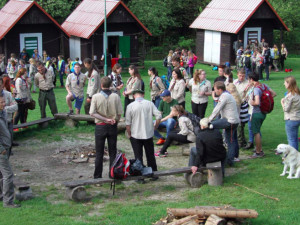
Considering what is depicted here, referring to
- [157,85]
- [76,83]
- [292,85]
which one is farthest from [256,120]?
[76,83]

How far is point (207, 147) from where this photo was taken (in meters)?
9.47

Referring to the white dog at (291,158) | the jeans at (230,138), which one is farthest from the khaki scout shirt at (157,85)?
the white dog at (291,158)

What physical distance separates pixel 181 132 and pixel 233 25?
67.8ft

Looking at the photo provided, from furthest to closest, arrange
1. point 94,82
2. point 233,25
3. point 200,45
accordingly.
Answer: point 200,45 < point 233,25 < point 94,82

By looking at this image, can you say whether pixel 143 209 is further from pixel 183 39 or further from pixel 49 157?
pixel 183 39

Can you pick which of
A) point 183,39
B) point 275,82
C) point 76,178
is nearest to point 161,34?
point 183,39

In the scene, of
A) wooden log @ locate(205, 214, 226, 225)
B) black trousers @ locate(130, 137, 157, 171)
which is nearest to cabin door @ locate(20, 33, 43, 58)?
black trousers @ locate(130, 137, 157, 171)

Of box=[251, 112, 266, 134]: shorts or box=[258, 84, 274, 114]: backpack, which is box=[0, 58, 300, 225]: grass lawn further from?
box=[258, 84, 274, 114]: backpack

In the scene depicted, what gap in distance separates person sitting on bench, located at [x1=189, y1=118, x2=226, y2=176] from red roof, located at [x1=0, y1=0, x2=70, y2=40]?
21.5 metres

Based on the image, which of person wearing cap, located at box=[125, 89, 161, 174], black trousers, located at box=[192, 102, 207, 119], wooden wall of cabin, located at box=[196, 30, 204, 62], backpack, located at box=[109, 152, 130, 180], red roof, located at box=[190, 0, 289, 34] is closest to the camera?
backpack, located at box=[109, 152, 130, 180]

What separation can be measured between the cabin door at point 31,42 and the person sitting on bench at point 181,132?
1999 cm

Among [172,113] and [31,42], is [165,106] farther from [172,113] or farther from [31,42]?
[31,42]

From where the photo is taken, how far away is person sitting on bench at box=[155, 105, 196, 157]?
457 inches

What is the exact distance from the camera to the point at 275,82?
83.0 feet
